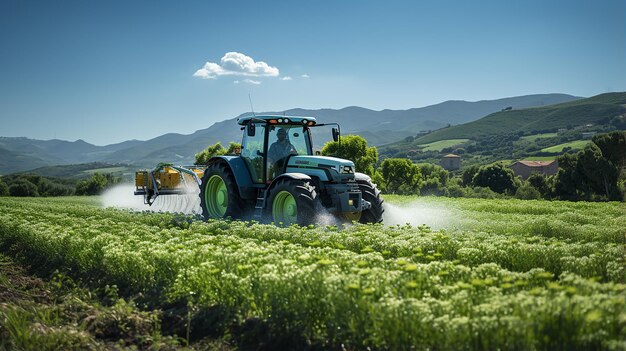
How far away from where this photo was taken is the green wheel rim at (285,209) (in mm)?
12844

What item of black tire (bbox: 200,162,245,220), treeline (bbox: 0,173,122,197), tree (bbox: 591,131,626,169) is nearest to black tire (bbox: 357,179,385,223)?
black tire (bbox: 200,162,245,220)

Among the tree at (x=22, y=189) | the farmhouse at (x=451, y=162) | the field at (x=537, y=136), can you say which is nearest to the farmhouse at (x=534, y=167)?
the farmhouse at (x=451, y=162)

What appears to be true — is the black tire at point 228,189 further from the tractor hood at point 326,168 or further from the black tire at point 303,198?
the black tire at point 303,198

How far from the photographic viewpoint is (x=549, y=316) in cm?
441

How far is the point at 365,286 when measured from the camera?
17.7 ft

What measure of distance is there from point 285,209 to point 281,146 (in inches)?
85.2

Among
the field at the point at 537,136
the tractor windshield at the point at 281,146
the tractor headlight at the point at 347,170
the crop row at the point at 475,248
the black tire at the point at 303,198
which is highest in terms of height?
the field at the point at 537,136

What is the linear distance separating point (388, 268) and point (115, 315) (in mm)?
3444

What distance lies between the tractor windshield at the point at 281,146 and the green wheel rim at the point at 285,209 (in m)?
1.39

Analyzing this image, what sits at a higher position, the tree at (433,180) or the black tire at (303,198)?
the black tire at (303,198)

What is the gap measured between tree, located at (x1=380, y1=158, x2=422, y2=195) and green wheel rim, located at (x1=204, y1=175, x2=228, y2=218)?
62.1 metres

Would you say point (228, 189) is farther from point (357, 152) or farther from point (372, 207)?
point (357, 152)

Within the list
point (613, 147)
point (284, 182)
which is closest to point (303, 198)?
point (284, 182)

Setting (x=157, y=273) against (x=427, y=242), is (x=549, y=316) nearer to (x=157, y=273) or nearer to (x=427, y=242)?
(x=427, y=242)
